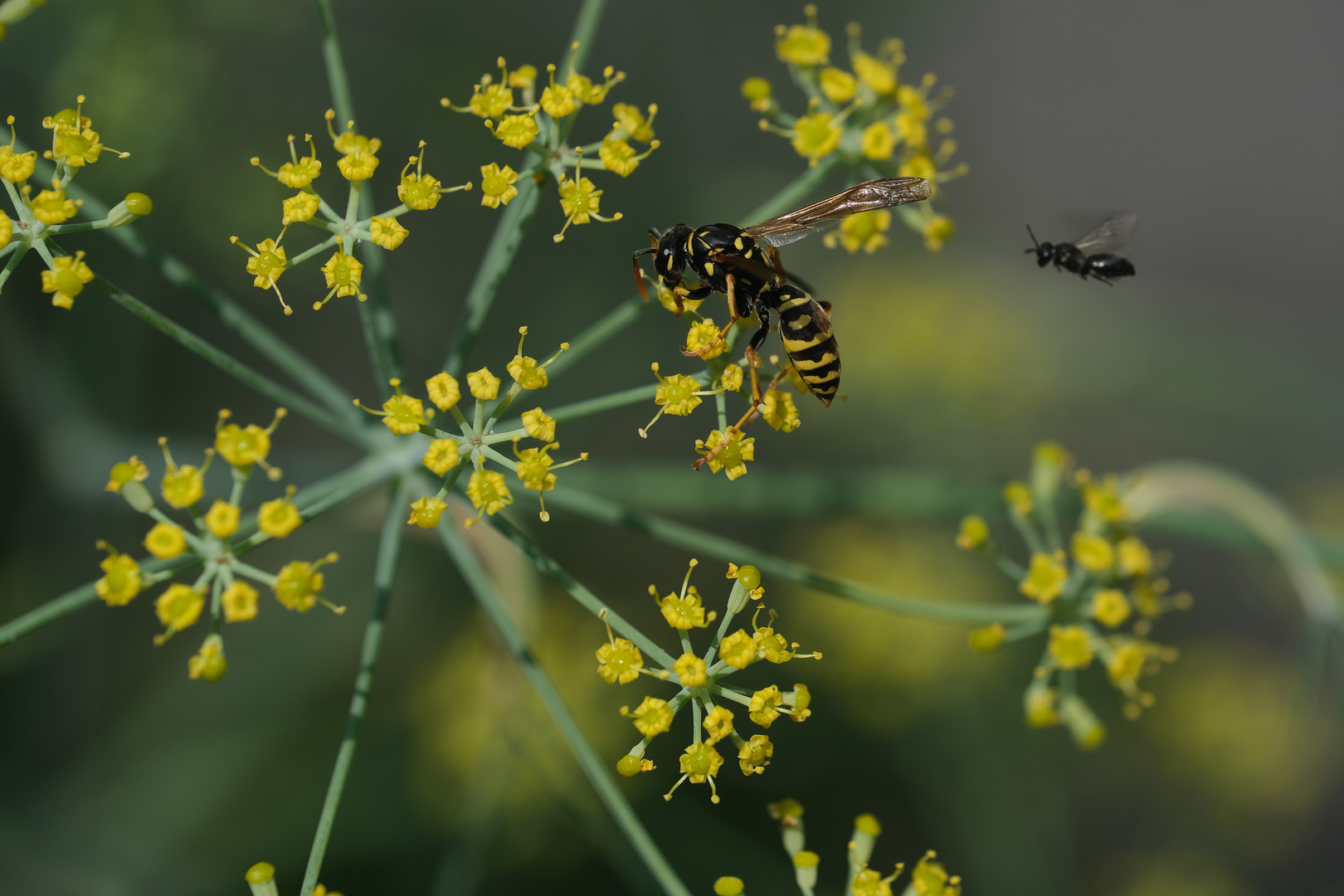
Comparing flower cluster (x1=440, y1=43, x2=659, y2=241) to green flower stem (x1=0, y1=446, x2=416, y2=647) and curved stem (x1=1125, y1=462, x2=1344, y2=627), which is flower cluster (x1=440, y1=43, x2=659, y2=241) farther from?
curved stem (x1=1125, y1=462, x2=1344, y2=627)

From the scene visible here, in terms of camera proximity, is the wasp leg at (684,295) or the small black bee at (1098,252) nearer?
the wasp leg at (684,295)

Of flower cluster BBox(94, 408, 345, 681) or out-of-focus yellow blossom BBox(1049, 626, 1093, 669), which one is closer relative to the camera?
flower cluster BBox(94, 408, 345, 681)

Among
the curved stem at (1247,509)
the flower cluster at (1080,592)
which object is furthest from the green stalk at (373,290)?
the curved stem at (1247,509)

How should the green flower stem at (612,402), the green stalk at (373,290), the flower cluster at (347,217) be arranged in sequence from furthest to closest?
the green stalk at (373,290)
the green flower stem at (612,402)
the flower cluster at (347,217)

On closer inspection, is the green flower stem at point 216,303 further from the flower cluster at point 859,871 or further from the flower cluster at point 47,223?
the flower cluster at point 859,871

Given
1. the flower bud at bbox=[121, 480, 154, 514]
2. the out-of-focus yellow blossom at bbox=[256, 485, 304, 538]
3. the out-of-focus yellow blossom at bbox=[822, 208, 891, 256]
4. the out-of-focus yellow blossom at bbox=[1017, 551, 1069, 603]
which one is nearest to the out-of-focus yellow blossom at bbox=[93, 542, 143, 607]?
the flower bud at bbox=[121, 480, 154, 514]

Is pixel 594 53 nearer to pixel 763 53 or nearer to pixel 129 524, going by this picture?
pixel 763 53
